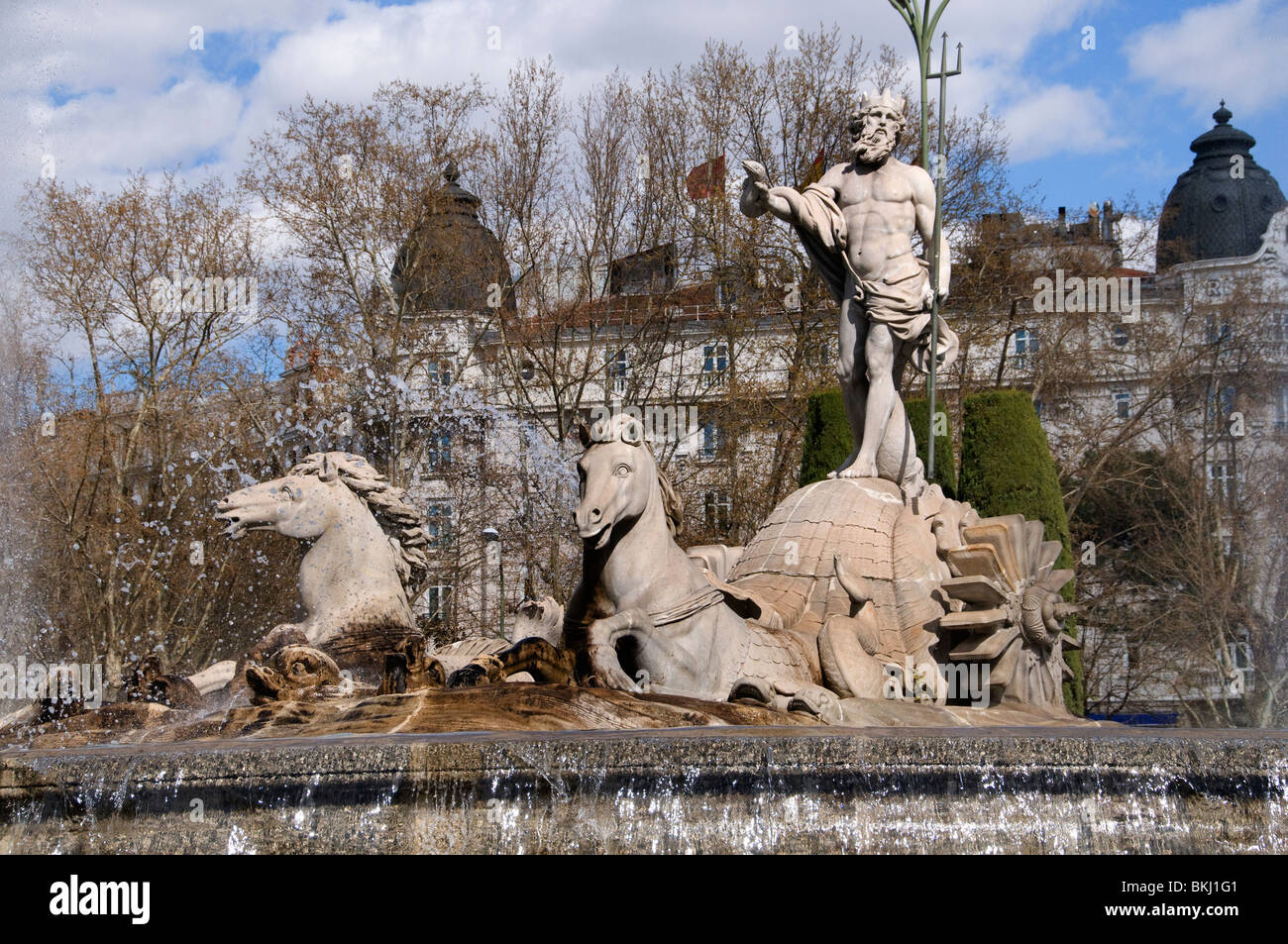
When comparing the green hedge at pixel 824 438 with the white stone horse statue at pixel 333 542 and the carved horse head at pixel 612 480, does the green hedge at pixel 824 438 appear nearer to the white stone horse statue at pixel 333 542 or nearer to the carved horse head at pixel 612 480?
the white stone horse statue at pixel 333 542

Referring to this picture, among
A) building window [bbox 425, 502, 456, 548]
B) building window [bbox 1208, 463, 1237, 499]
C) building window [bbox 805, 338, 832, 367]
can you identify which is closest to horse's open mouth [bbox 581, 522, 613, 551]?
building window [bbox 425, 502, 456, 548]

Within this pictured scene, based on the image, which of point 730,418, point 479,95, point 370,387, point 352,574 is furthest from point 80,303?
point 352,574

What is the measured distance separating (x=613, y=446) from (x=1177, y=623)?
73.2 feet

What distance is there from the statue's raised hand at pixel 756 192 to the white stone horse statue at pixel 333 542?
2948 mm

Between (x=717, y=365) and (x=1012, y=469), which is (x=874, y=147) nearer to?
(x=1012, y=469)

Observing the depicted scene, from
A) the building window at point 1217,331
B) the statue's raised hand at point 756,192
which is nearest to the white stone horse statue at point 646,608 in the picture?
the statue's raised hand at point 756,192

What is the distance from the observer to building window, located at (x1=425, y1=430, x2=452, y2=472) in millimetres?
25094

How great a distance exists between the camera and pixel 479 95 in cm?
2780

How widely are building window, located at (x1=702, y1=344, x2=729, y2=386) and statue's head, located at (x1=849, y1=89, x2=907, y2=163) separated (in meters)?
15.9

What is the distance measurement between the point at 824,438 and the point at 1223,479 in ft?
46.7
